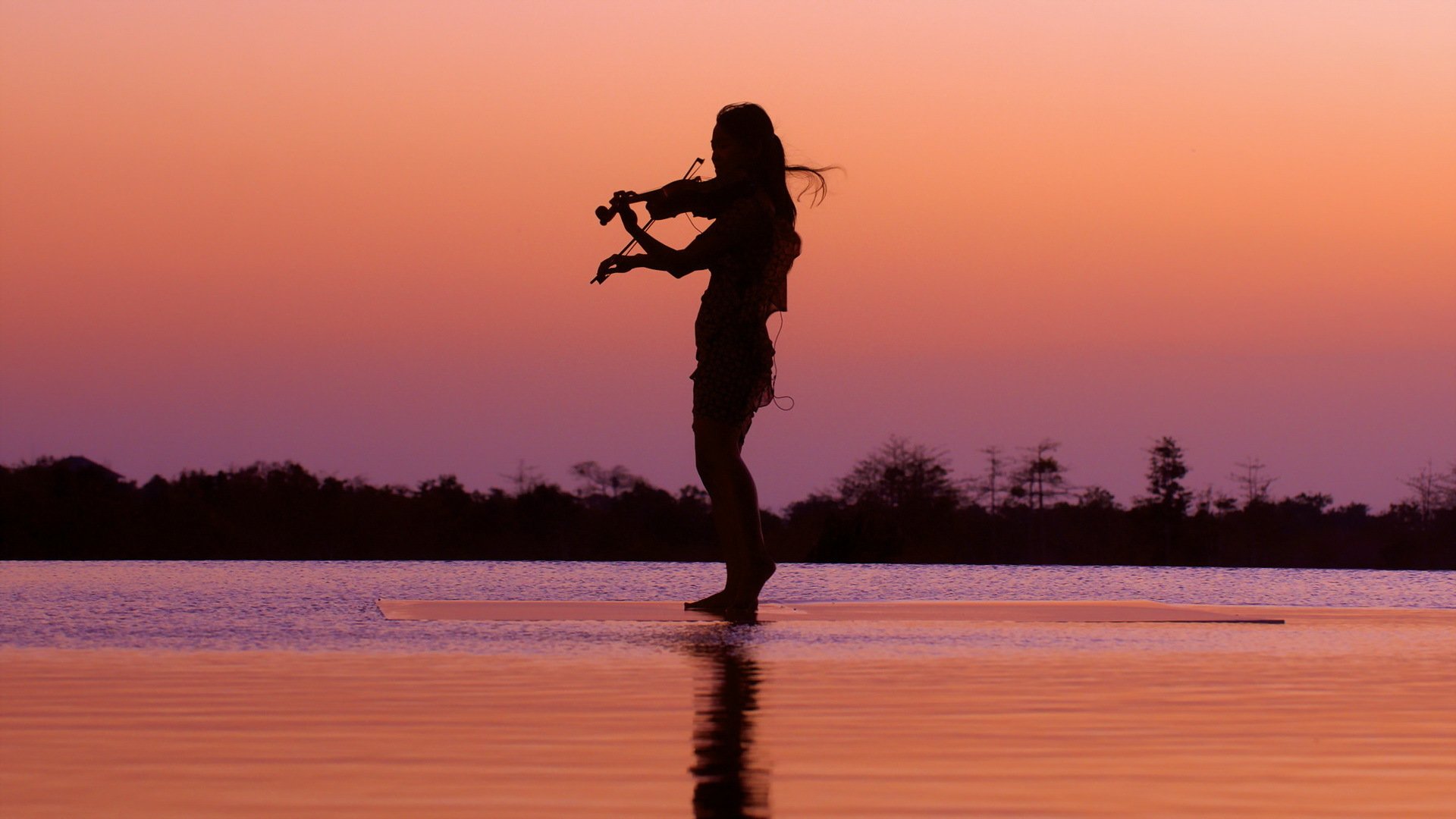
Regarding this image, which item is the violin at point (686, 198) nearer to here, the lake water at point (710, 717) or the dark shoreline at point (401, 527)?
the lake water at point (710, 717)

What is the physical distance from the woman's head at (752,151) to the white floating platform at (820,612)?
193 cm

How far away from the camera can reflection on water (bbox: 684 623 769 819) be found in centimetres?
345

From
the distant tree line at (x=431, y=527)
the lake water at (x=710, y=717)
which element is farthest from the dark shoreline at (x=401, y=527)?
the lake water at (x=710, y=717)

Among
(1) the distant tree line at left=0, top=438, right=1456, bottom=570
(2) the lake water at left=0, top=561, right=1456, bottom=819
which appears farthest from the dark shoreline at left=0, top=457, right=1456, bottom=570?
(2) the lake water at left=0, top=561, right=1456, bottom=819

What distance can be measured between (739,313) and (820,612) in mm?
1489

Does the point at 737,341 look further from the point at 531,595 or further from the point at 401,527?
the point at 401,527

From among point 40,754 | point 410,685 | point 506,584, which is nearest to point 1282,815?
point 40,754

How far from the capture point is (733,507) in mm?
9586

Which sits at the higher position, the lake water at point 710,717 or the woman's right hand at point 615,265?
the woman's right hand at point 615,265

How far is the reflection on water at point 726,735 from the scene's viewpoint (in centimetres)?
345

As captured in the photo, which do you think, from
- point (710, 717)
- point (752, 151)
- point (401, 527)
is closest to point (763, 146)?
point (752, 151)

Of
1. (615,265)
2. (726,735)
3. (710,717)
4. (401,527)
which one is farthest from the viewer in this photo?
(401,527)

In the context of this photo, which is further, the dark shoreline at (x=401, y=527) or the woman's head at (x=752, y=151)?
the dark shoreline at (x=401, y=527)

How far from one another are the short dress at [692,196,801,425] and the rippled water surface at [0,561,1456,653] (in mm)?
1267
